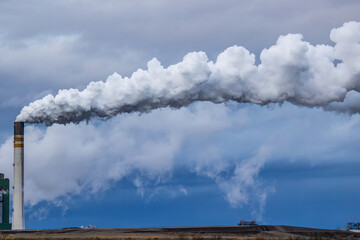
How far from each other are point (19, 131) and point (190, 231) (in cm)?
3899

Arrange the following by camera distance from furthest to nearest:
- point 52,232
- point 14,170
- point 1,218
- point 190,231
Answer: point 1,218 → point 14,170 → point 52,232 → point 190,231

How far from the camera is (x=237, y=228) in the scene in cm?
8812

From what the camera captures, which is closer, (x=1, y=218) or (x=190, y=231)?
(x=190, y=231)

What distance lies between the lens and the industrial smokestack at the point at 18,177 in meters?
112

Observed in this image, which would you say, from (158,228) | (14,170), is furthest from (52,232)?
(14,170)

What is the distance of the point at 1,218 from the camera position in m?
142

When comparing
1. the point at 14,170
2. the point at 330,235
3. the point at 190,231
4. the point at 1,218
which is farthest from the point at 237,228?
the point at 1,218

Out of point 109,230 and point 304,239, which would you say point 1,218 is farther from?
point 304,239

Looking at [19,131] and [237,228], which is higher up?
[19,131]

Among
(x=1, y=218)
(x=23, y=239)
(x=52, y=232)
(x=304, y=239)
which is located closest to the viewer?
(x=304, y=239)

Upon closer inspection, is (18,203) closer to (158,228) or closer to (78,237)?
(158,228)

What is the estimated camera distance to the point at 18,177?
112188mm

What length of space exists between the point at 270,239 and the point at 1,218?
8772 cm

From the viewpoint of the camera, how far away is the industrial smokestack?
11188cm
